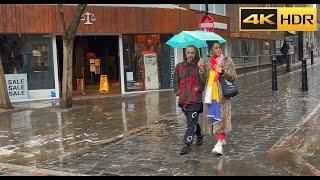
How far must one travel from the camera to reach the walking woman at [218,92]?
7609 mm

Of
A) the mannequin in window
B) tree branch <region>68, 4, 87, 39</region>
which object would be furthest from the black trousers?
the mannequin in window

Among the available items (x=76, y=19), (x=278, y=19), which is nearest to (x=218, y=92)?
(x=76, y=19)

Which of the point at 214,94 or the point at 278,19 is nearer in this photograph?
the point at 214,94

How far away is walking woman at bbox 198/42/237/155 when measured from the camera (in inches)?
300

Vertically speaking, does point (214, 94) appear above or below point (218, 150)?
above

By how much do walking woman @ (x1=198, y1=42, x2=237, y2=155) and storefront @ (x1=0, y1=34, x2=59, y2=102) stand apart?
1095cm

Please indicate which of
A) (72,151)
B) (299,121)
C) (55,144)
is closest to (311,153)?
(299,121)

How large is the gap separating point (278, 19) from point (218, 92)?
19506 mm

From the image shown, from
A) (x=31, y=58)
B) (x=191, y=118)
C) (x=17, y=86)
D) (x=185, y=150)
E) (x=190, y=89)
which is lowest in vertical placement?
(x=185, y=150)

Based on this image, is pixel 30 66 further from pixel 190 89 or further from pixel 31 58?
pixel 190 89

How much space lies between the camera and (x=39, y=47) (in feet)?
57.5

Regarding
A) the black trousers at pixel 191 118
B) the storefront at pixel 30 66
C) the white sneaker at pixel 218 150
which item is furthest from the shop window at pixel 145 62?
the white sneaker at pixel 218 150

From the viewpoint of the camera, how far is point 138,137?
938cm

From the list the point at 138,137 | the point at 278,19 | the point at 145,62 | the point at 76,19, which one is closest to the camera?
the point at 138,137
